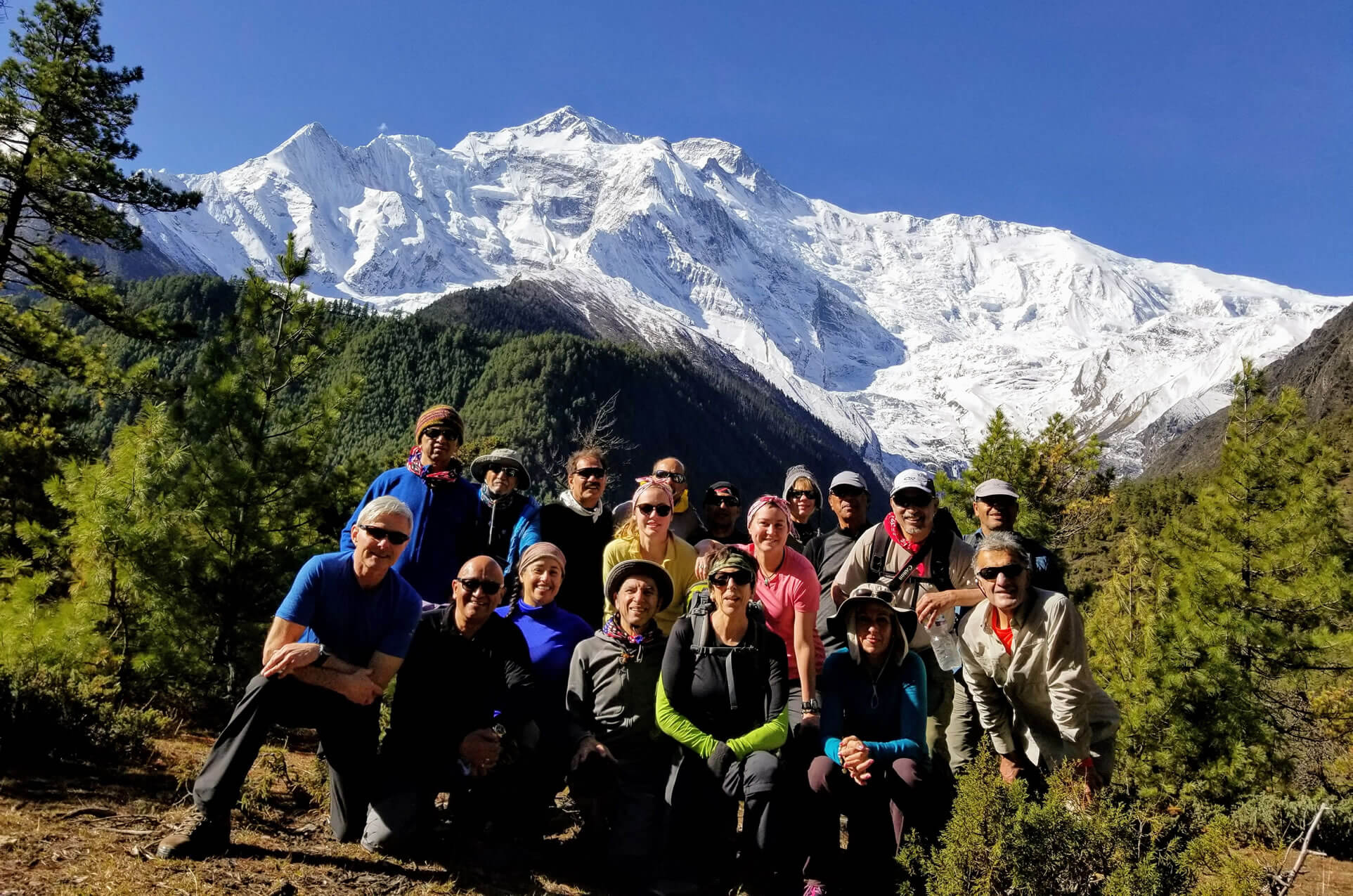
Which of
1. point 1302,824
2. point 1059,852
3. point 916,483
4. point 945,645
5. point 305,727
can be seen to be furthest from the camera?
point 1302,824

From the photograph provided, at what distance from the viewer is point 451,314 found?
130 m

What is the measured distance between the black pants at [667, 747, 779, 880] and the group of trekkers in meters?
0.01

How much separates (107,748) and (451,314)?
133 meters

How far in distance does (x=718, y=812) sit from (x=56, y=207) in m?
11.8

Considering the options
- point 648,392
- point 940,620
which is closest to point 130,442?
point 940,620

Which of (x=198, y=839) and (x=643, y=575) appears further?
(x=643, y=575)

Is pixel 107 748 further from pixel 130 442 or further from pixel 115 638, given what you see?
pixel 130 442

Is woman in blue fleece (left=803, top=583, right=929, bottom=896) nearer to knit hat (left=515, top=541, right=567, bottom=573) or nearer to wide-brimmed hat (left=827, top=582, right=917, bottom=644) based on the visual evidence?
wide-brimmed hat (left=827, top=582, right=917, bottom=644)

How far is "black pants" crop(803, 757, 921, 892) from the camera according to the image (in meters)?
4.02

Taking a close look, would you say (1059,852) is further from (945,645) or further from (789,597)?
(789,597)

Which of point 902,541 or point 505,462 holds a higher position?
point 505,462

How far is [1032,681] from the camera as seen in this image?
425 centimetres

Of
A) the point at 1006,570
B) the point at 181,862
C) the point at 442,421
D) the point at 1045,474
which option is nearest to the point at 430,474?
the point at 442,421

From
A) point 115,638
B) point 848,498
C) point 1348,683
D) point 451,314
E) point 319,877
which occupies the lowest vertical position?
point 319,877
